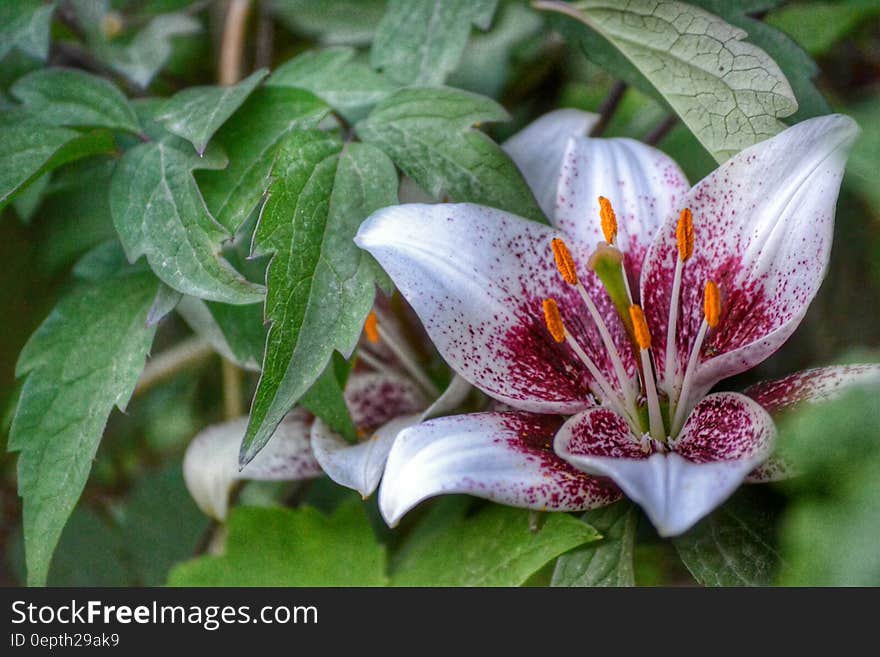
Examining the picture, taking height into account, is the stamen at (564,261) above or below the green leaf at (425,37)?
below

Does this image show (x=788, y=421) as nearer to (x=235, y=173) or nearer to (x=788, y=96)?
(x=788, y=96)

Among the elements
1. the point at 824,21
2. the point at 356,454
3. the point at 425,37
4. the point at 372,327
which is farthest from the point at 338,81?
the point at 824,21

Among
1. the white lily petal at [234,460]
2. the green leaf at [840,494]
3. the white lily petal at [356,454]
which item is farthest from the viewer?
the white lily petal at [234,460]

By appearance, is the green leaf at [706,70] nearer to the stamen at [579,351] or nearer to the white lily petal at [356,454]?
the stamen at [579,351]

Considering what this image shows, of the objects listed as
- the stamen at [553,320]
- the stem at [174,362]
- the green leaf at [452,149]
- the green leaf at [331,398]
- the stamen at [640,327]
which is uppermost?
the green leaf at [452,149]

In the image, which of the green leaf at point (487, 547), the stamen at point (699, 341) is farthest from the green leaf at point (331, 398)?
the stamen at point (699, 341)

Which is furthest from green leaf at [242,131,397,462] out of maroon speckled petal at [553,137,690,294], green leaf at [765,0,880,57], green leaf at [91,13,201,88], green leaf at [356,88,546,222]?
green leaf at [765,0,880,57]
